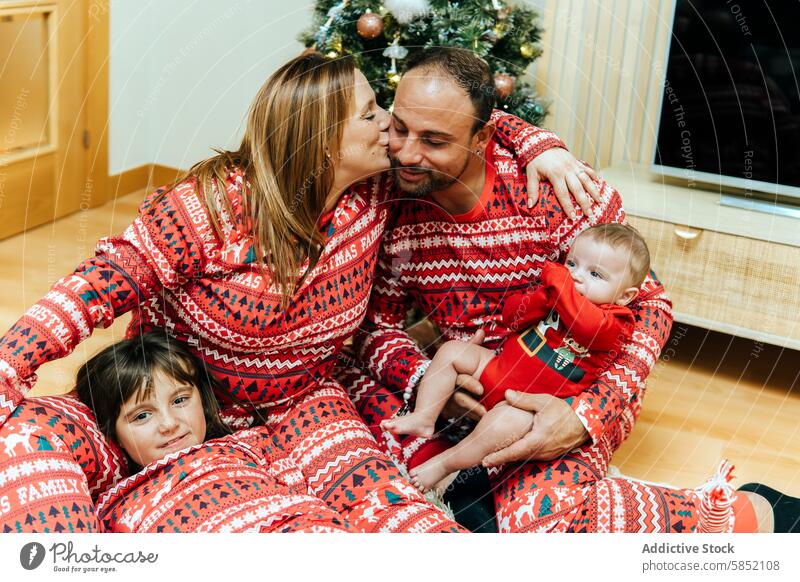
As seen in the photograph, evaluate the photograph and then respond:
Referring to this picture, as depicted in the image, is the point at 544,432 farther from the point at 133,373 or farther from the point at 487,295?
the point at 133,373

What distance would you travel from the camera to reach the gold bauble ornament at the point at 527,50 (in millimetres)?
2229

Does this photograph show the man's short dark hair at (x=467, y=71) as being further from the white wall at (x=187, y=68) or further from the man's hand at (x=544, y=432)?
the white wall at (x=187, y=68)


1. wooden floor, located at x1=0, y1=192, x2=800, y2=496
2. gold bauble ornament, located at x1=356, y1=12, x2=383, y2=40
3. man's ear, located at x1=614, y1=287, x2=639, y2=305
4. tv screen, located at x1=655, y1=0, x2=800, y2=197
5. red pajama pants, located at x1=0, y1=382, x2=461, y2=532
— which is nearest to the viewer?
red pajama pants, located at x1=0, y1=382, x2=461, y2=532

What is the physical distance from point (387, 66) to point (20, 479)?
1287 millimetres

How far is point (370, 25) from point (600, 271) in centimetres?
88

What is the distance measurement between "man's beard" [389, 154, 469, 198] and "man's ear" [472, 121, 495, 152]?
0.12 ft

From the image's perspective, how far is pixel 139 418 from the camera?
4.81 ft

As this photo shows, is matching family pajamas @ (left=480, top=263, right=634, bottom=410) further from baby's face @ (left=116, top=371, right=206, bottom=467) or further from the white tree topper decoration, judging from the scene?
the white tree topper decoration

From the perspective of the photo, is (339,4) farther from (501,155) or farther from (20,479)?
(20,479)

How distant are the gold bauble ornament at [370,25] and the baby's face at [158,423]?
3.20 feet

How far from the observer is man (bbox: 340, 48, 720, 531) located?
4.85 feet

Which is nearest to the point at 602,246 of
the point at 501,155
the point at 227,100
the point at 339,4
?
the point at 501,155

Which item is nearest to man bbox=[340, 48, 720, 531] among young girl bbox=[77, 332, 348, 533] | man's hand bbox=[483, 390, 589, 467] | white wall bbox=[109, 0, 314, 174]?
man's hand bbox=[483, 390, 589, 467]

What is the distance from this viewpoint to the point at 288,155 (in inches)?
58.7
